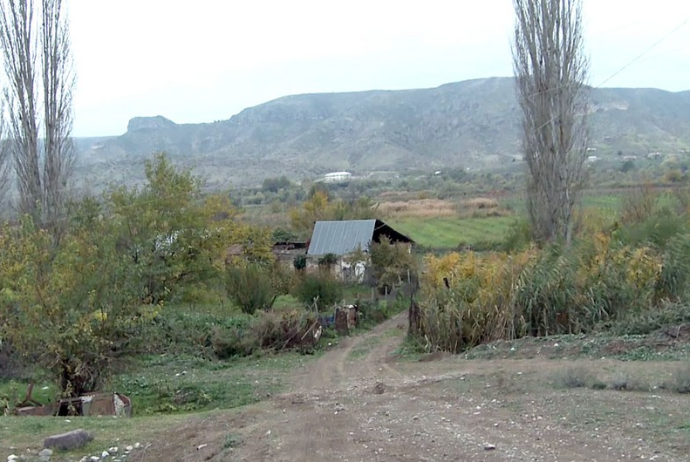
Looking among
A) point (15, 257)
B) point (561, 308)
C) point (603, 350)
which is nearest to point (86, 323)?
point (15, 257)

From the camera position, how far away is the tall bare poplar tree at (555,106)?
27.2 metres

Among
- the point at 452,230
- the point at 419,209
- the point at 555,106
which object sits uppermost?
the point at 555,106

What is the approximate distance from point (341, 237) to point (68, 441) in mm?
39717

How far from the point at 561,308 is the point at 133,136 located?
131921 millimetres

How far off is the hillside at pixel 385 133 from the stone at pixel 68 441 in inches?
4063

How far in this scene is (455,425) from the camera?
8.54 metres

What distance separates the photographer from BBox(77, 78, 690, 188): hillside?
409 ft

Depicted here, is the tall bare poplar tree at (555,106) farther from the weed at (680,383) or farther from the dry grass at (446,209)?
the dry grass at (446,209)

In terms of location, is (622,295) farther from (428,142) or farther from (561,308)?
(428,142)

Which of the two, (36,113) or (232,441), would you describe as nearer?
(232,441)

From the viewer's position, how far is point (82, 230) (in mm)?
16422

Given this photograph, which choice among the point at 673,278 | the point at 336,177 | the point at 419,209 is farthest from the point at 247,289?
the point at 336,177

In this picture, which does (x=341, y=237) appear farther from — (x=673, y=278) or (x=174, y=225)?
(x=673, y=278)

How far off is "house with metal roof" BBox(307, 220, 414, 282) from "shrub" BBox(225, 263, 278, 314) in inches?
569
